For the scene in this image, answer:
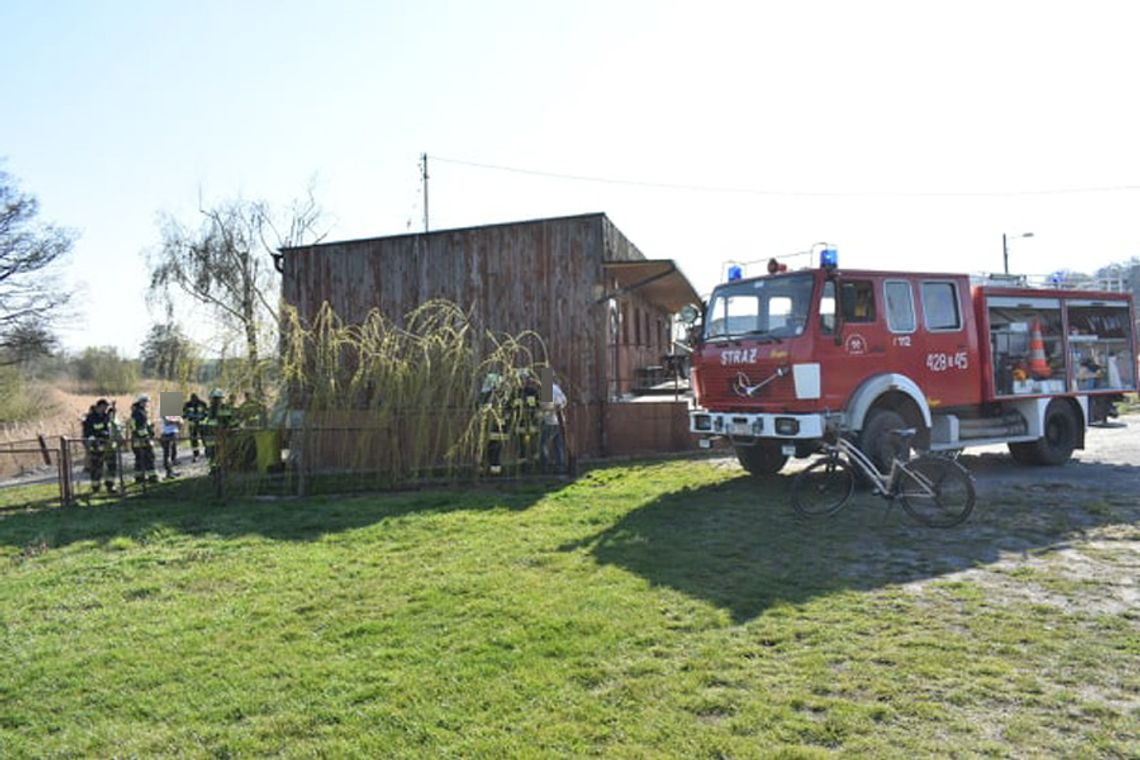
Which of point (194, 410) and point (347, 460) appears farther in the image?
point (194, 410)

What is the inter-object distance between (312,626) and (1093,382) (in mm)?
12143

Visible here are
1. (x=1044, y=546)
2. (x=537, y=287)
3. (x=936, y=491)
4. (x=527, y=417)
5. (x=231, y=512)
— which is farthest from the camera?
(x=537, y=287)

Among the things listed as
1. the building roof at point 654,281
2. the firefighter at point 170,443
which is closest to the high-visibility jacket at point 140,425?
the firefighter at point 170,443

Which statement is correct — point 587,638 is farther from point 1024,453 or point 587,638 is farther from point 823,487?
point 1024,453

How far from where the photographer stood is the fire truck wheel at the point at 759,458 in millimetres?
10836

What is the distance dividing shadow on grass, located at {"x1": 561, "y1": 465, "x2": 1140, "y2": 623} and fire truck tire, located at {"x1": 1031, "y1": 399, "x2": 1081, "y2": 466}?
7.40 feet

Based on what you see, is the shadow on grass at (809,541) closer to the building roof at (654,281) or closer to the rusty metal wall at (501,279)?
the rusty metal wall at (501,279)

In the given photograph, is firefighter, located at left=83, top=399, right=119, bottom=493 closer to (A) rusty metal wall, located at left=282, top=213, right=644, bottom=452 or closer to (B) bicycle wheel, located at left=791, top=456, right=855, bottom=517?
(A) rusty metal wall, located at left=282, top=213, right=644, bottom=452

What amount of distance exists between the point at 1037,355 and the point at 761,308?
4828 millimetres

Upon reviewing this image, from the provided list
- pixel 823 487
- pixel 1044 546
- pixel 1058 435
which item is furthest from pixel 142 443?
pixel 1058 435

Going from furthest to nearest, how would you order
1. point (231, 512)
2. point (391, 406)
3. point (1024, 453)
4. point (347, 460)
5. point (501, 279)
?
point (501, 279)
point (1024, 453)
point (347, 460)
point (391, 406)
point (231, 512)

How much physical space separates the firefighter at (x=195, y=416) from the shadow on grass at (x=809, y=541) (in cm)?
735

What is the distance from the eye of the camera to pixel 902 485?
7.60 meters

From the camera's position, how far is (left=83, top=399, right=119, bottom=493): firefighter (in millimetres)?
11477
